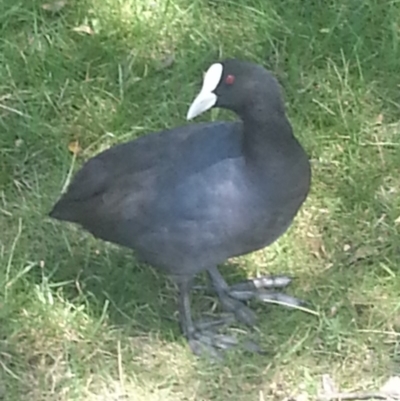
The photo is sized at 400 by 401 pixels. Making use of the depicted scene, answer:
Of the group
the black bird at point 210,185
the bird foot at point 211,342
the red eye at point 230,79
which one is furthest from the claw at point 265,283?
the red eye at point 230,79

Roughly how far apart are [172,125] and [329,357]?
3.25 ft

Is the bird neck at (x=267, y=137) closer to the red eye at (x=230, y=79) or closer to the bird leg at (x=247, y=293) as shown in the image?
the red eye at (x=230, y=79)

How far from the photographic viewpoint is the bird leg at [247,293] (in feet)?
9.99

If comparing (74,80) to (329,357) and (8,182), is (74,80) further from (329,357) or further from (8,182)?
(329,357)

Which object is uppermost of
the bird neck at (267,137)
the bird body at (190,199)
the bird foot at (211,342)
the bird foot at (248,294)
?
the bird neck at (267,137)

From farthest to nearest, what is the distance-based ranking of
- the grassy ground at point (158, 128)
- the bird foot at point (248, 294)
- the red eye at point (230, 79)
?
1. the bird foot at point (248, 294)
2. the grassy ground at point (158, 128)
3. the red eye at point (230, 79)

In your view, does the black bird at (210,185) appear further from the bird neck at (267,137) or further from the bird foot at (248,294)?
the bird foot at (248,294)

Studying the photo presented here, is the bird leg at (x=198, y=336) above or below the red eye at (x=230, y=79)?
below

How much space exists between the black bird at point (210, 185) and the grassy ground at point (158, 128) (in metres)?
0.27

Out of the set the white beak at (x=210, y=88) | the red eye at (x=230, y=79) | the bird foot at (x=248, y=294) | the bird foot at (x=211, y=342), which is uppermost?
the red eye at (x=230, y=79)

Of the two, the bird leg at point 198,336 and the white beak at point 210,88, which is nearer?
the white beak at point 210,88

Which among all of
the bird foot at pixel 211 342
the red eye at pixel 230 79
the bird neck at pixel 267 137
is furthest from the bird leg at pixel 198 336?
the red eye at pixel 230 79

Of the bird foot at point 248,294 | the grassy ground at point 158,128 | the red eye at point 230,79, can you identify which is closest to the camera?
the red eye at point 230,79

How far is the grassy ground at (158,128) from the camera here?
115 inches
